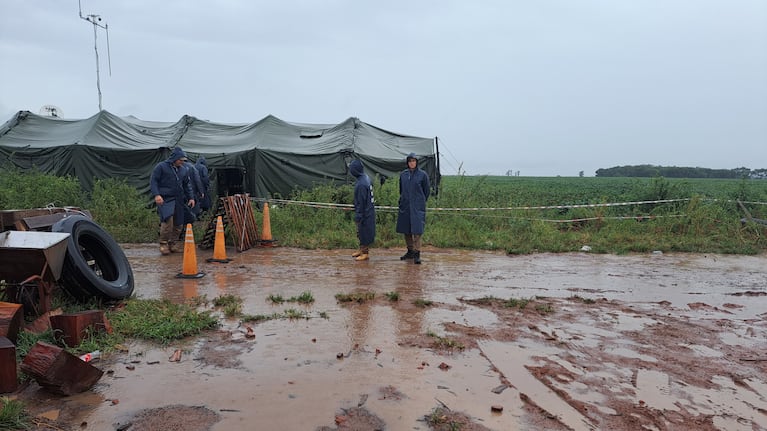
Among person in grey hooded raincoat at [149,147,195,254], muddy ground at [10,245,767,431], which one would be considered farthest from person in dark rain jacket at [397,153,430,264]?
person in grey hooded raincoat at [149,147,195,254]

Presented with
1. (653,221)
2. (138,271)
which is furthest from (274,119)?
(653,221)

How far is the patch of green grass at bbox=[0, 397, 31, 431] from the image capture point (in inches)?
121

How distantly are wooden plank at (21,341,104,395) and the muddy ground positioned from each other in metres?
0.09

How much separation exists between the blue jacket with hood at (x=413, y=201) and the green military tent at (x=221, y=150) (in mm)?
6573

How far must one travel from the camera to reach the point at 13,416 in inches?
122

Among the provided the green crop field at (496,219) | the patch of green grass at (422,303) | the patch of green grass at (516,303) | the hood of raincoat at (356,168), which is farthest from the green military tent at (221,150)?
the patch of green grass at (516,303)

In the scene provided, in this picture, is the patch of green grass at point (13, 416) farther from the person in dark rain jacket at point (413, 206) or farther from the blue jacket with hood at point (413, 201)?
the blue jacket with hood at point (413, 201)

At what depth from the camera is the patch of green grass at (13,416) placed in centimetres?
306

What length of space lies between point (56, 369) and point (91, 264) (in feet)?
11.0

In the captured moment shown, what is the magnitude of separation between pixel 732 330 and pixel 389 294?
3606 mm

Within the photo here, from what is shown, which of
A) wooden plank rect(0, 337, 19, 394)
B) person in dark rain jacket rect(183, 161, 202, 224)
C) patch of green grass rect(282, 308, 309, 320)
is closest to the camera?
wooden plank rect(0, 337, 19, 394)

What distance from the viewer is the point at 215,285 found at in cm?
692

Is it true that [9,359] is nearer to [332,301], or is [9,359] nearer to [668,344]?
[332,301]

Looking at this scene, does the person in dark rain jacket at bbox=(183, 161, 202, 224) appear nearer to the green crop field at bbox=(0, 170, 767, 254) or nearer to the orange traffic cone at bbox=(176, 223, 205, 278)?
the green crop field at bbox=(0, 170, 767, 254)
